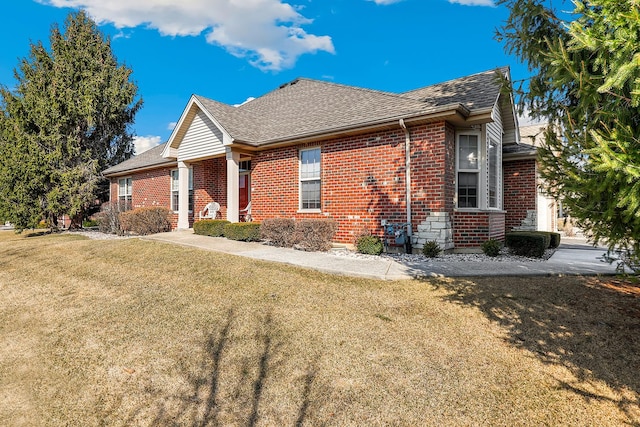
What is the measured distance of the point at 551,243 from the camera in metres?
10.8

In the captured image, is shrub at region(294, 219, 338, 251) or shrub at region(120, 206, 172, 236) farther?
shrub at region(120, 206, 172, 236)

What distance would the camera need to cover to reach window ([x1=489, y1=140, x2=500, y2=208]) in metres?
10.1

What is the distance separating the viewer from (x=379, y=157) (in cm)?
939

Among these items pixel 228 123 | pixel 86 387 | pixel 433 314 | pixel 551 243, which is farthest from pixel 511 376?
pixel 228 123

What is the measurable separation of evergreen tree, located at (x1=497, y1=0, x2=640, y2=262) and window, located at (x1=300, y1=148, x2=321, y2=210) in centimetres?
689

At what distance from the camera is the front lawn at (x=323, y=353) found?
278cm

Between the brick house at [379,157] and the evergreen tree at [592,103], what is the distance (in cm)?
383

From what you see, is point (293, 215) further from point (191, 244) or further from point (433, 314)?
point (433, 314)

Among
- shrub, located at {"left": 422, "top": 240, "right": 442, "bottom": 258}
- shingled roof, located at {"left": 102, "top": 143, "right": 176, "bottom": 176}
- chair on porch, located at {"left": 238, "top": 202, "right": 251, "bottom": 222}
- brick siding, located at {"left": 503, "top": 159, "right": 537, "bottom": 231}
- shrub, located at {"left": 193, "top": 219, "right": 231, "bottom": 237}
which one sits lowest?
shrub, located at {"left": 422, "top": 240, "right": 442, "bottom": 258}

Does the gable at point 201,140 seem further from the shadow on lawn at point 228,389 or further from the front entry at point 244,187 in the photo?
the shadow on lawn at point 228,389

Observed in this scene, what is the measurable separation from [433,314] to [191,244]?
7.87 m

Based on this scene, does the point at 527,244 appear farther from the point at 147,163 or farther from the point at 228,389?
the point at 147,163

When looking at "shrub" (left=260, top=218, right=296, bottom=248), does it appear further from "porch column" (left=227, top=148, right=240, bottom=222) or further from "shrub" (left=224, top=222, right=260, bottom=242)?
"porch column" (left=227, top=148, right=240, bottom=222)

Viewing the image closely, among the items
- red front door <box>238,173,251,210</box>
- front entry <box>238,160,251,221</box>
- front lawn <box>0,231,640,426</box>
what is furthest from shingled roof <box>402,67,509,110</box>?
red front door <box>238,173,251,210</box>
